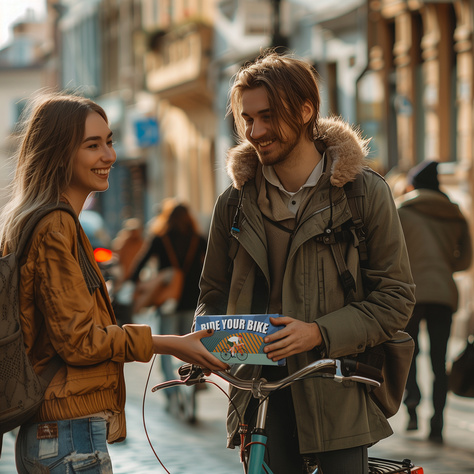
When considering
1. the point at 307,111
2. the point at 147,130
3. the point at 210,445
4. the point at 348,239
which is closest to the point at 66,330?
the point at 348,239

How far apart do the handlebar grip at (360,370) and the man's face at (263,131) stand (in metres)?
0.72

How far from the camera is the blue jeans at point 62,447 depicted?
3.09 meters

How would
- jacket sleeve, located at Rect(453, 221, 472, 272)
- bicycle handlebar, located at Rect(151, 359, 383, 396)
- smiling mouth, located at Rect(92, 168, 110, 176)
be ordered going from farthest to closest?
jacket sleeve, located at Rect(453, 221, 472, 272) → smiling mouth, located at Rect(92, 168, 110, 176) → bicycle handlebar, located at Rect(151, 359, 383, 396)

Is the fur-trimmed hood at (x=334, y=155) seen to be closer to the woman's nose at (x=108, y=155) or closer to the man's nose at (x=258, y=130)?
the man's nose at (x=258, y=130)

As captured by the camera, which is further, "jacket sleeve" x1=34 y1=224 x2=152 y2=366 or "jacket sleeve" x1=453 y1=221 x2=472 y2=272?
"jacket sleeve" x1=453 y1=221 x2=472 y2=272

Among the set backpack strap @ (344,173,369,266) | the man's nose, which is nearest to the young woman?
the man's nose

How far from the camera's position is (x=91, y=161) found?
328cm

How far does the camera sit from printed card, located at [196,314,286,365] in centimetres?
321

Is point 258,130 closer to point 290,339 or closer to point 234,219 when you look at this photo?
point 234,219

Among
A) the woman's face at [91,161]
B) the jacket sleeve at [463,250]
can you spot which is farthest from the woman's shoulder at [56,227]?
the jacket sleeve at [463,250]

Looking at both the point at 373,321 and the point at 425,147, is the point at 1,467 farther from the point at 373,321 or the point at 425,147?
the point at 425,147

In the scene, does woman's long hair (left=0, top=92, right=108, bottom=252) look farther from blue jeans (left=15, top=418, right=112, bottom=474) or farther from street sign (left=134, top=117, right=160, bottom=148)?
street sign (left=134, top=117, right=160, bottom=148)

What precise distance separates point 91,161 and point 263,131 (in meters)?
0.58

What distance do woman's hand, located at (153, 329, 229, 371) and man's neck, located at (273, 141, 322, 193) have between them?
0.69 m
